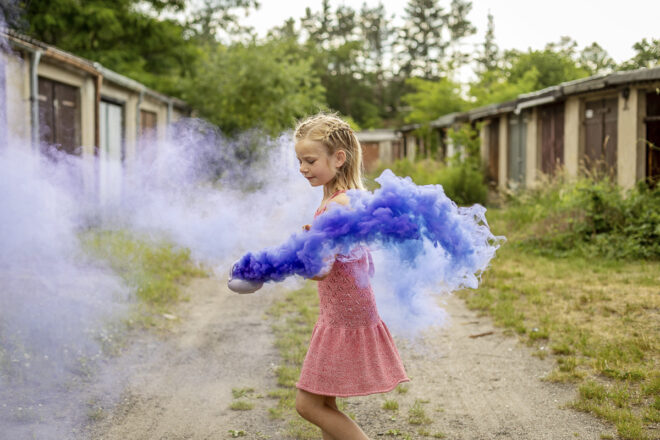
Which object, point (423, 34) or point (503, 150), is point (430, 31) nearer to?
point (423, 34)

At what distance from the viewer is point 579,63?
24.8 m

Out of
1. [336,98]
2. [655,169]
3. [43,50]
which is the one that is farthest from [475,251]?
[336,98]

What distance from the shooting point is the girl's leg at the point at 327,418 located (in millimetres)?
2789

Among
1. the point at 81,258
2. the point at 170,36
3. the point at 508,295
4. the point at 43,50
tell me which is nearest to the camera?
the point at 81,258

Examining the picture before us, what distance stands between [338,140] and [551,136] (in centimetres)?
1345

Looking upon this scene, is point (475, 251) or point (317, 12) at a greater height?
point (317, 12)

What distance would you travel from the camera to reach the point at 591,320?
602cm

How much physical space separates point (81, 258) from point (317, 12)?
55.7 metres

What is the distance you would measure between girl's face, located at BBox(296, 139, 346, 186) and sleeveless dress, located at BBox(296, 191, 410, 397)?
108mm

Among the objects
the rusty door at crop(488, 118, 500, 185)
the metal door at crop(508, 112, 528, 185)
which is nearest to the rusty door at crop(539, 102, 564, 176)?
the metal door at crop(508, 112, 528, 185)

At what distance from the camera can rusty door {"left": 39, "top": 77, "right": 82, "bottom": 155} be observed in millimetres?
10672

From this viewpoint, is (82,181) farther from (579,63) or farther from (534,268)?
(579,63)

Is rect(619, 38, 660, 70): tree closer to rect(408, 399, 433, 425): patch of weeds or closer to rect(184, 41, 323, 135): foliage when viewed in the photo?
rect(408, 399, 433, 425): patch of weeds

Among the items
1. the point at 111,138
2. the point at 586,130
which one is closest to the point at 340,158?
the point at 586,130
